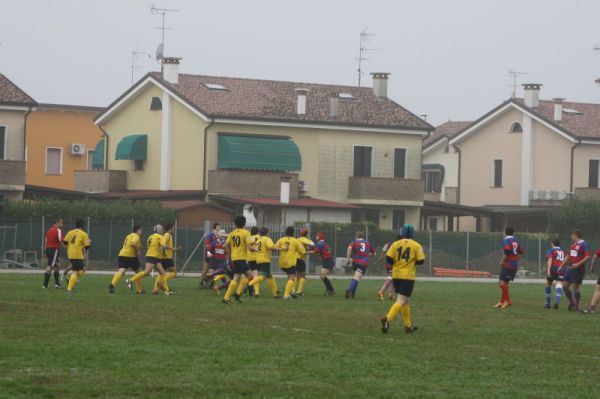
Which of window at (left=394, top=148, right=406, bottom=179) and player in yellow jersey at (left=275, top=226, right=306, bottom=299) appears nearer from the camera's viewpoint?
player in yellow jersey at (left=275, top=226, right=306, bottom=299)

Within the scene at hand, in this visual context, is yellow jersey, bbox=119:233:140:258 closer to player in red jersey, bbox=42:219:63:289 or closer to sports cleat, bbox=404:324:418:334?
player in red jersey, bbox=42:219:63:289

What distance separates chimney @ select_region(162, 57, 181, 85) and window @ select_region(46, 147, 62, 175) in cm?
1530

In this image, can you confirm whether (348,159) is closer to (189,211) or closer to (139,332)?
(189,211)

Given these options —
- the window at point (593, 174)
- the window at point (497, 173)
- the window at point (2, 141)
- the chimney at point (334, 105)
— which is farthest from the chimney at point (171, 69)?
the window at point (593, 174)

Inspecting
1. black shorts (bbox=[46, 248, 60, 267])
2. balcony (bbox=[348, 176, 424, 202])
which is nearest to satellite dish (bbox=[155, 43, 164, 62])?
balcony (bbox=[348, 176, 424, 202])

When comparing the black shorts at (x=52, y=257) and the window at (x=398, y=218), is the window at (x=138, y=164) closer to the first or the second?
the window at (x=398, y=218)

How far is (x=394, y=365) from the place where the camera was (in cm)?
1579

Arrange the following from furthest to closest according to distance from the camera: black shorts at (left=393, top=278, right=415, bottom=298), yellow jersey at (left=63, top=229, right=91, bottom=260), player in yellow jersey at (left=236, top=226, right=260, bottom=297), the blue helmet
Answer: yellow jersey at (left=63, top=229, right=91, bottom=260), player in yellow jersey at (left=236, top=226, right=260, bottom=297), the blue helmet, black shorts at (left=393, top=278, right=415, bottom=298)

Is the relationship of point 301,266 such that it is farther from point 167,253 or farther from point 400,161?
point 400,161

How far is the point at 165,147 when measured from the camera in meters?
62.5

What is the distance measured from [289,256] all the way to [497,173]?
4278 cm

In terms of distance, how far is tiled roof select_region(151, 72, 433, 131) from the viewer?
61844 mm

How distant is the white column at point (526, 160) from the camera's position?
68250mm

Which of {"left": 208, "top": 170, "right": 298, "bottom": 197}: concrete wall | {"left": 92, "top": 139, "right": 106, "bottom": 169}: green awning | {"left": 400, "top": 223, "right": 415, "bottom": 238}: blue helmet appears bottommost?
{"left": 400, "top": 223, "right": 415, "bottom": 238}: blue helmet
